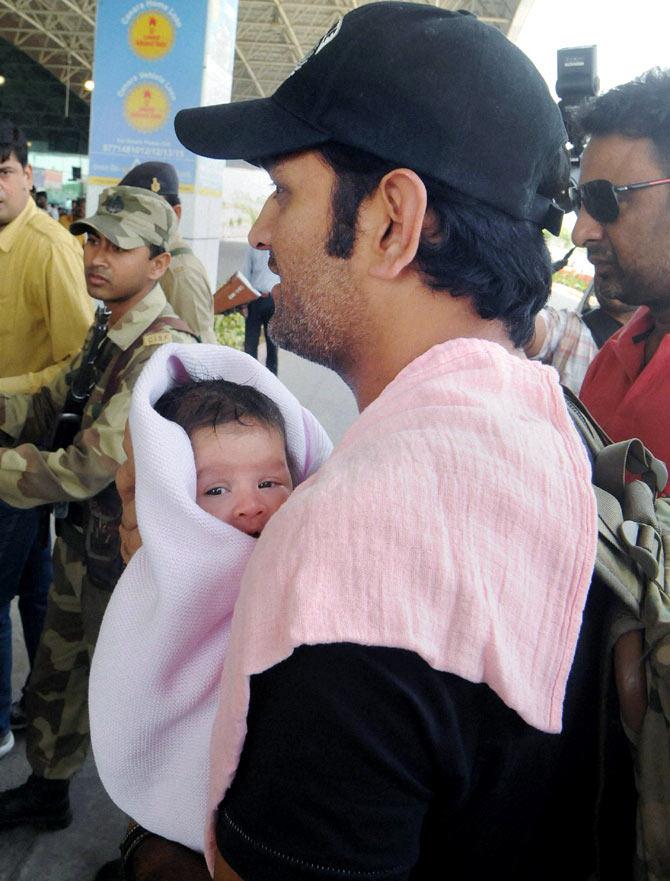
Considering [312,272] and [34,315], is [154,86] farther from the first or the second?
[312,272]

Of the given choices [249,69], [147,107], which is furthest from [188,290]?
[249,69]

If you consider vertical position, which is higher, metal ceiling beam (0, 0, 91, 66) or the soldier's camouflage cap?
metal ceiling beam (0, 0, 91, 66)

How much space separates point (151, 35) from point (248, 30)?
75.3 feet

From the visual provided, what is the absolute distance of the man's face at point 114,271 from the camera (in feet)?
8.36

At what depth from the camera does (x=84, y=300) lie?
3053 mm

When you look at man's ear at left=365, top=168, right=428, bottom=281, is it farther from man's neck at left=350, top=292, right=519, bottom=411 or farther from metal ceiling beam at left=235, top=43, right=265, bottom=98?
metal ceiling beam at left=235, top=43, right=265, bottom=98

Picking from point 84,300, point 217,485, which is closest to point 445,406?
point 217,485

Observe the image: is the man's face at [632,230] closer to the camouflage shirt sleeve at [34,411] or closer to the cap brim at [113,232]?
the cap brim at [113,232]

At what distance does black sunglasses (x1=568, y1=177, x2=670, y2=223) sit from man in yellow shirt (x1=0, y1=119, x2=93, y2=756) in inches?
75.1

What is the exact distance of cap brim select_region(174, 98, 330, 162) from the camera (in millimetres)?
1076

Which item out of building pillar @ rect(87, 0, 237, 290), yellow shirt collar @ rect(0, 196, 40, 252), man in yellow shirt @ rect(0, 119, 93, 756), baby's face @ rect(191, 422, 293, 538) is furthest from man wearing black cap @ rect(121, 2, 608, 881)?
building pillar @ rect(87, 0, 237, 290)

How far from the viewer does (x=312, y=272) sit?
1114mm

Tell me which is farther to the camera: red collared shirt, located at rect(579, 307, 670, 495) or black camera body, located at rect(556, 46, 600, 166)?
black camera body, located at rect(556, 46, 600, 166)

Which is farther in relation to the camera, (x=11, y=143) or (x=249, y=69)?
(x=249, y=69)
